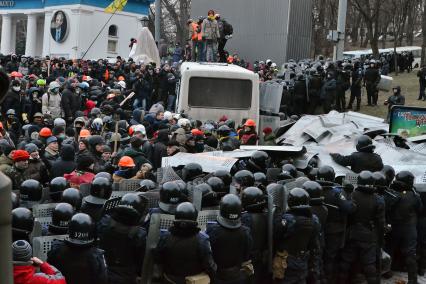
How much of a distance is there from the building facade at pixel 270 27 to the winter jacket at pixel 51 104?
19183mm

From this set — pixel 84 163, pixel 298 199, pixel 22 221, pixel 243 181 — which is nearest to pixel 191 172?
pixel 243 181

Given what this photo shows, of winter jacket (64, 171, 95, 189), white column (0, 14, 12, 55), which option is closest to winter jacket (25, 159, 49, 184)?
winter jacket (64, 171, 95, 189)

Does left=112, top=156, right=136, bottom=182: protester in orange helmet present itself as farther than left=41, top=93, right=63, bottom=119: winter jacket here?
No

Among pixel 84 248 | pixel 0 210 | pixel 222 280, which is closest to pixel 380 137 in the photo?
pixel 222 280

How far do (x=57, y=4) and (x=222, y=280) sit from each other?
43.0 m

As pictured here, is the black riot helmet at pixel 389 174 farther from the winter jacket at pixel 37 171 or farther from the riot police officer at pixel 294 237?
the winter jacket at pixel 37 171

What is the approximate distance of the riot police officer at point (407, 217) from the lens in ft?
29.5

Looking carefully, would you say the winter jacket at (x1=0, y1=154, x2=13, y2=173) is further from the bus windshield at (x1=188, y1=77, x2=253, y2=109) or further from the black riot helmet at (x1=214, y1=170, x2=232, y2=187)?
the bus windshield at (x1=188, y1=77, x2=253, y2=109)

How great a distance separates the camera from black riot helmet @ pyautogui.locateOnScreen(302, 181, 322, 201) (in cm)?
751

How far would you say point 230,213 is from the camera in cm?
607

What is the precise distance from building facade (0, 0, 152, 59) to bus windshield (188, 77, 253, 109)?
96.6ft

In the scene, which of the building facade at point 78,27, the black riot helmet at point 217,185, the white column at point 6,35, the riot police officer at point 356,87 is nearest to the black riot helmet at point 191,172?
the black riot helmet at point 217,185

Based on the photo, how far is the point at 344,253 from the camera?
8.50 meters

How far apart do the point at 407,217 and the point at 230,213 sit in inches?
154
